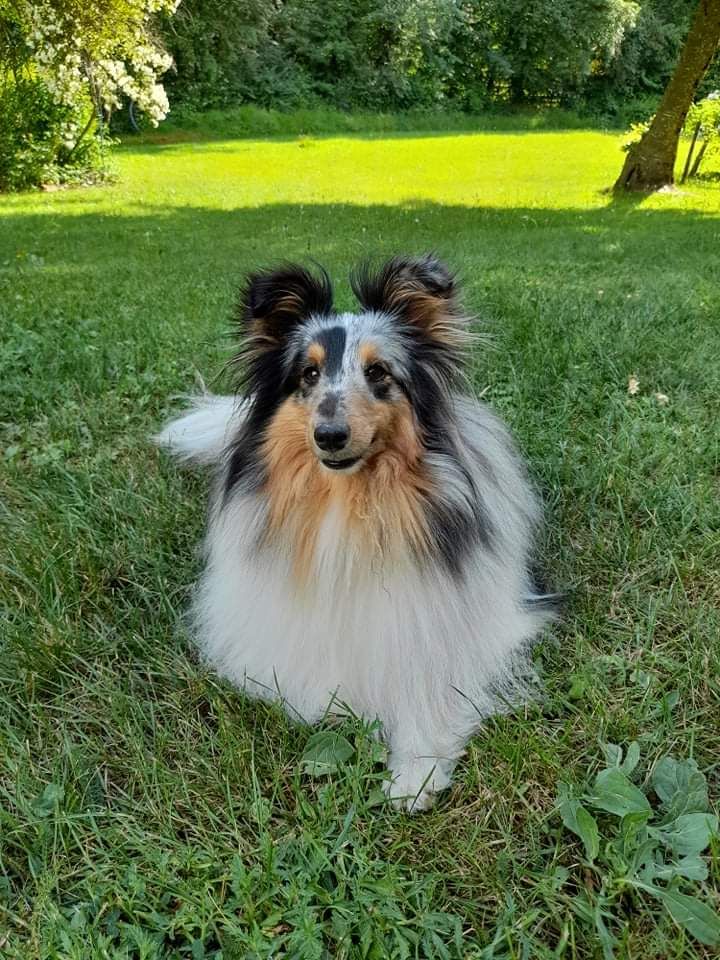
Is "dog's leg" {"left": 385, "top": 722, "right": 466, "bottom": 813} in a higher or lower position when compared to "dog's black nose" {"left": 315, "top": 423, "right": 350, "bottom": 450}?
lower

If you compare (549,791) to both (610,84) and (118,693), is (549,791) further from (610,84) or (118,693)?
(610,84)

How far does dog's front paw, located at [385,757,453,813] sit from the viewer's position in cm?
202

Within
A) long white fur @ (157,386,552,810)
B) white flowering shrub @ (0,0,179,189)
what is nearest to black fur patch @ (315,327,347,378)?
long white fur @ (157,386,552,810)

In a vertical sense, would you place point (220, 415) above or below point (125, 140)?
above

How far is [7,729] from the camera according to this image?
221cm

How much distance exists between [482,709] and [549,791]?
339 mm

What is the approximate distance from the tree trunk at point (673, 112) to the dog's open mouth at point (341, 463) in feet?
42.0

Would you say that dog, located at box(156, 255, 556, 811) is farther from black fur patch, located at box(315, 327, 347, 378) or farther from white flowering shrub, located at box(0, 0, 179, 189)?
white flowering shrub, located at box(0, 0, 179, 189)

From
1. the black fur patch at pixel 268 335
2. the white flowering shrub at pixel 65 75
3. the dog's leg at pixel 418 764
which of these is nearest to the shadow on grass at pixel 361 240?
the white flowering shrub at pixel 65 75

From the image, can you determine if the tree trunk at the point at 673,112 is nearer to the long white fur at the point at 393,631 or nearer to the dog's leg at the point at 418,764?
the long white fur at the point at 393,631

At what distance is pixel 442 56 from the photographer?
34.4 meters

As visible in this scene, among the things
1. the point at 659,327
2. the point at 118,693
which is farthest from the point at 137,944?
the point at 659,327

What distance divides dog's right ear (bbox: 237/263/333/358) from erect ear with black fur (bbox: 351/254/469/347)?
15 centimetres

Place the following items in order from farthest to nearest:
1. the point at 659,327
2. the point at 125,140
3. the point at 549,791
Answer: the point at 125,140
the point at 659,327
the point at 549,791
